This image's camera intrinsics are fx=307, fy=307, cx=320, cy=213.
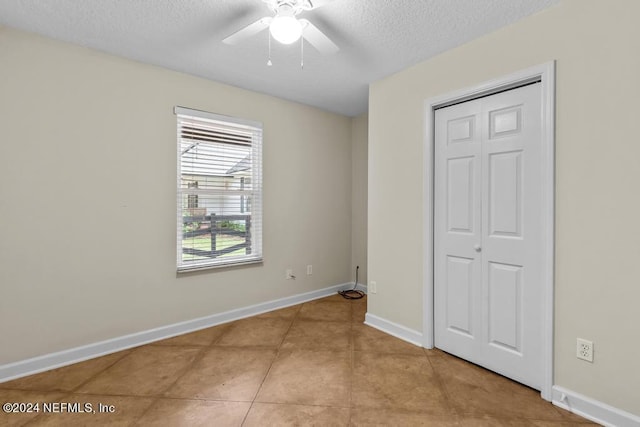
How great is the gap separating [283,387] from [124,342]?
1.51 metres

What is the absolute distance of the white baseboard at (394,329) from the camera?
2700 millimetres

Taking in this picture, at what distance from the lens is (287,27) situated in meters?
1.59

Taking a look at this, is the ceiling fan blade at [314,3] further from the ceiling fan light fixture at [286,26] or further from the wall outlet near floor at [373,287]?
the wall outlet near floor at [373,287]

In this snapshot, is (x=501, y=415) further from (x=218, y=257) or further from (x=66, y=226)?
(x=66, y=226)

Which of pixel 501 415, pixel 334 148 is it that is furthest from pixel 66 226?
pixel 501 415

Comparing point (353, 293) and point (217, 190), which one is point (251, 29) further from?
point (353, 293)

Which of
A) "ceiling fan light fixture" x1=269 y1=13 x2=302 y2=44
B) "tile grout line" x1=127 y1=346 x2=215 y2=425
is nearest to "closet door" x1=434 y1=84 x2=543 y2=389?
"ceiling fan light fixture" x1=269 y1=13 x2=302 y2=44

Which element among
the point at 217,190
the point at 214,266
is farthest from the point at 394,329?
the point at 217,190

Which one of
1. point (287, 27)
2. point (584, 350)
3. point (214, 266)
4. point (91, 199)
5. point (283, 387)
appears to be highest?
point (287, 27)

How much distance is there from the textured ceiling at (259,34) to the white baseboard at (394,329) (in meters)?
2.35

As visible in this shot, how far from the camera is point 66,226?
2355mm

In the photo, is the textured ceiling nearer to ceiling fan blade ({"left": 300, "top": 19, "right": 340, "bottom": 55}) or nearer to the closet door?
ceiling fan blade ({"left": 300, "top": 19, "right": 340, "bottom": 55})

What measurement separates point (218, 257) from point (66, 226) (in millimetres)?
1283

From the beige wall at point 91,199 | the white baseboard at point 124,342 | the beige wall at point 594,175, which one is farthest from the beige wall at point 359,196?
the beige wall at point 594,175
